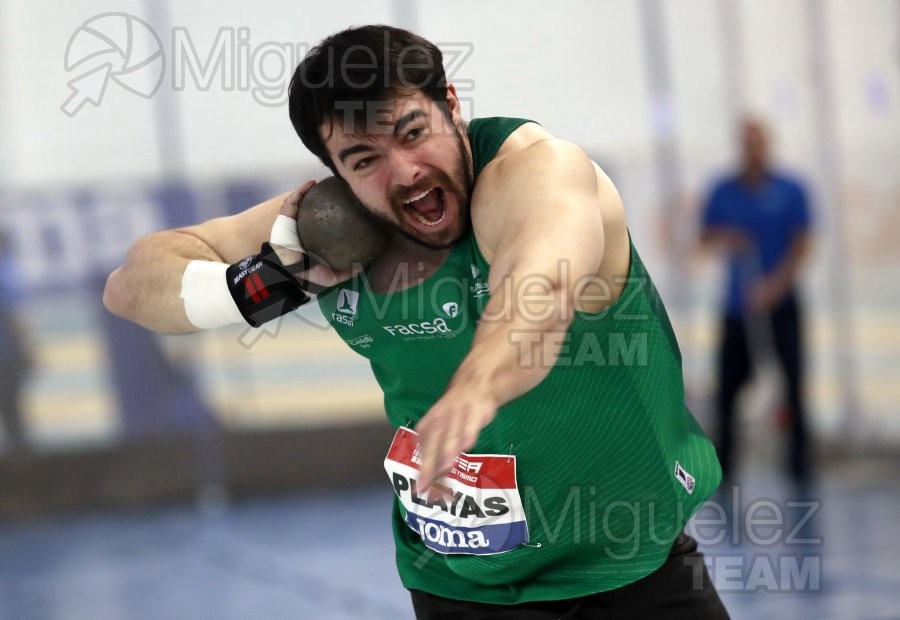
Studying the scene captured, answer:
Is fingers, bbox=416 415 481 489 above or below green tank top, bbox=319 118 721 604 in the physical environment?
above

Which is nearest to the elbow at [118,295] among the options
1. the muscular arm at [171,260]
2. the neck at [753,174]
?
the muscular arm at [171,260]

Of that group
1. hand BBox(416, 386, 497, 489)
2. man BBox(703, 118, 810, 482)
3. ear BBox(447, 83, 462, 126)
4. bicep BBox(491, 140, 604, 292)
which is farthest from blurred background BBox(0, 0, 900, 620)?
hand BBox(416, 386, 497, 489)

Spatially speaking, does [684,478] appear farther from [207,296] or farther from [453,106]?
[207,296]

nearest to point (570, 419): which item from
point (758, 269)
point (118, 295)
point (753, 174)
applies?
point (118, 295)

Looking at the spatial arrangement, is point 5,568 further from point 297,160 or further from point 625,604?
point 625,604

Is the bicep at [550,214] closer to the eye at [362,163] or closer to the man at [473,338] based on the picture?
the man at [473,338]

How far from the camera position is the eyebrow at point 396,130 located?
94.3 inches

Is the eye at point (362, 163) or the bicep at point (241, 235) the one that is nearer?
the eye at point (362, 163)

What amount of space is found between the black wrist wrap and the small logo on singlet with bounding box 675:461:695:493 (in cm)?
89

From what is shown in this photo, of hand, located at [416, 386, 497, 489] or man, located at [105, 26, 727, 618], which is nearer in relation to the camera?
hand, located at [416, 386, 497, 489]

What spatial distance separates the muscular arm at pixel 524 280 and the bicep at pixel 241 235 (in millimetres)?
775

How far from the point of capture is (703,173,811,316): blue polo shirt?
25.5 feet

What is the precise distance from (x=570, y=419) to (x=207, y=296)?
0.89 meters

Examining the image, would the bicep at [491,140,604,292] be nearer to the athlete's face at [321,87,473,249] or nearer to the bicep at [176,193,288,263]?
the athlete's face at [321,87,473,249]
